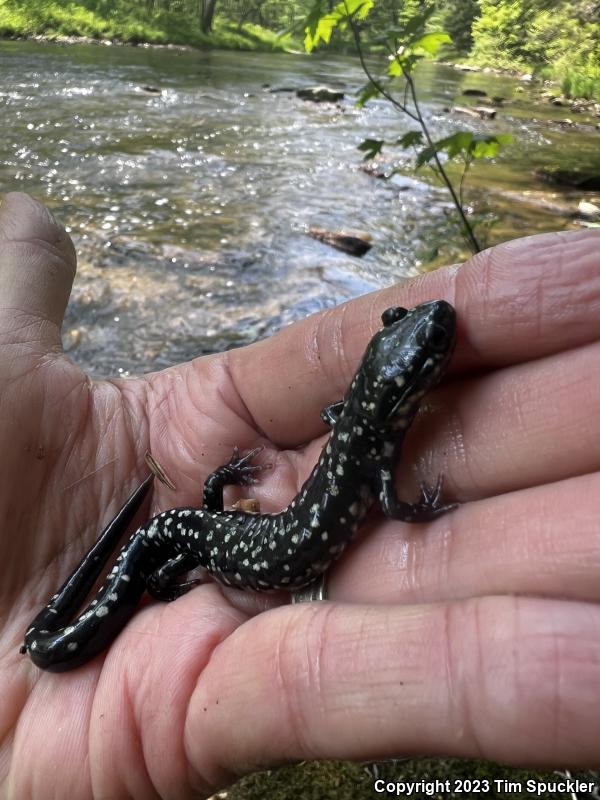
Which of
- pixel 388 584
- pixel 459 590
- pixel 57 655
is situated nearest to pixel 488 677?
pixel 459 590

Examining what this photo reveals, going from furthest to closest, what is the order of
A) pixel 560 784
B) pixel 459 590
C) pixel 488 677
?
pixel 560 784 → pixel 459 590 → pixel 488 677

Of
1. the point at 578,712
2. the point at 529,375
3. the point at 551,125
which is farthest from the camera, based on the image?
the point at 551,125

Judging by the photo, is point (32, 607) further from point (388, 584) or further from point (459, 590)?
point (459, 590)

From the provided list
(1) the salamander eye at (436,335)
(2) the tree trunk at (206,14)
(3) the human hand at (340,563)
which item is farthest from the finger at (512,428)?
(2) the tree trunk at (206,14)

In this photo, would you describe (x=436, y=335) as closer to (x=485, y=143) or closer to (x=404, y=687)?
(x=404, y=687)

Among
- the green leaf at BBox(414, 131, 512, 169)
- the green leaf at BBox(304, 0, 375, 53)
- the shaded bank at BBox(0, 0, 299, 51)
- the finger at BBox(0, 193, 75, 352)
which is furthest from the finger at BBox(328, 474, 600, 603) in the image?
the shaded bank at BBox(0, 0, 299, 51)

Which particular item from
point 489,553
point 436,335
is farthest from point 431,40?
point 489,553

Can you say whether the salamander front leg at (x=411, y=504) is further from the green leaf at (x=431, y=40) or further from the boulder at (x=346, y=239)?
the boulder at (x=346, y=239)

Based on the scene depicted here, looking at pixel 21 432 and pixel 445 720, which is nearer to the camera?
Result: pixel 445 720
